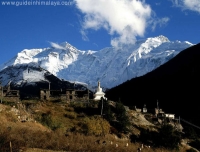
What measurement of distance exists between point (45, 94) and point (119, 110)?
2683 centimetres

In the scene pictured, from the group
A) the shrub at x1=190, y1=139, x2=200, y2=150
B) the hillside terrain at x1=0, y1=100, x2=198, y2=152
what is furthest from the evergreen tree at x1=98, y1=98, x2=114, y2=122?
the shrub at x1=190, y1=139, x2=200, y2=150

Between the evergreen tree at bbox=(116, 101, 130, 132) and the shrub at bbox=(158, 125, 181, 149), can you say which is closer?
the shrub at bbox=(158, 125, 181, 149)

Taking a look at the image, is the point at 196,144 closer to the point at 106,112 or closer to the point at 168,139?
the point at 168,139

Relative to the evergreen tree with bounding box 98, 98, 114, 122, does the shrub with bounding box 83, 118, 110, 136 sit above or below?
below

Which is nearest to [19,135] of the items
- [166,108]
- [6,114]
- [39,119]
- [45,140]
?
[45,140]

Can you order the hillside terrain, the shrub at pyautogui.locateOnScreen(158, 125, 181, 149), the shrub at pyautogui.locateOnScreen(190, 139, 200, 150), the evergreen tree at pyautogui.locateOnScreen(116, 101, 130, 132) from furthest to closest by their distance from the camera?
the shrub at pyautogui.locateOnScreen(190, 139, 200, 150) < the evergreen tree at pyautogui.locateOnScreen(116, 101, 130, 132) < the shrub at pyautogui.locateOnScreen(158, 125, 181, 149) < the hillside terrain

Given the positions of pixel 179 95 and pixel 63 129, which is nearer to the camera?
pixel 63 129

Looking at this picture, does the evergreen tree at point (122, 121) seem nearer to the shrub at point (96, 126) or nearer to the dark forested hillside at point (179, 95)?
the shrub at point (96, 126)

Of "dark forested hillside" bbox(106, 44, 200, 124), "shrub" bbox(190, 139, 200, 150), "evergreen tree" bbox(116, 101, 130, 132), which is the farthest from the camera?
"dark forested hillside" bbox(106, 44, 200, 124)

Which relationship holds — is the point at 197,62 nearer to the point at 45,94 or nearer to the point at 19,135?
the point at 45,94

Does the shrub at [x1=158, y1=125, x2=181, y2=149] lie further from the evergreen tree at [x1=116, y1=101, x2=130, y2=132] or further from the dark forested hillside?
the dark forested hillside

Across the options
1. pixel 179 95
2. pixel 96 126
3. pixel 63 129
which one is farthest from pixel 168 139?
pixel 179 95

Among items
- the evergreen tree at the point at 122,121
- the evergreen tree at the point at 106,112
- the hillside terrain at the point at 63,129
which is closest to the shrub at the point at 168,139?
the hillside terrain at the point at 63,129

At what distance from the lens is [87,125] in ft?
197
